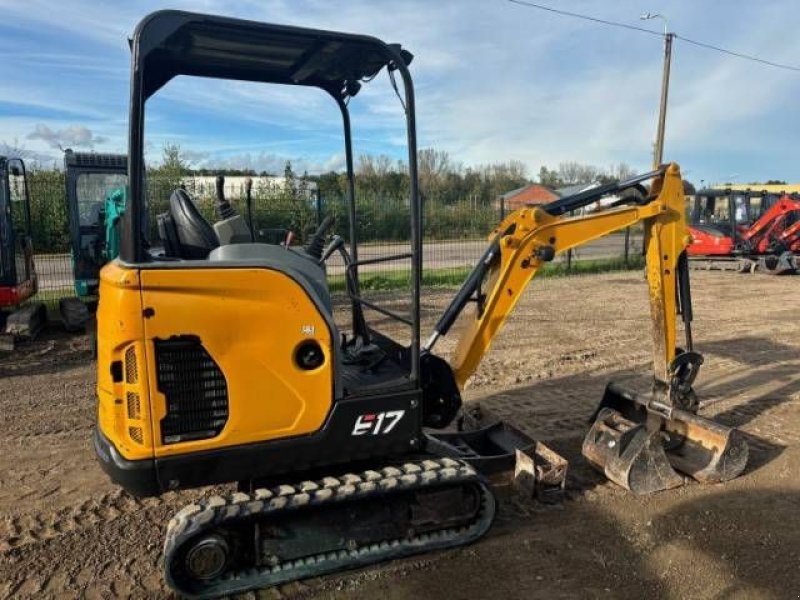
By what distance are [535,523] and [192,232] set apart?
2.54 metres

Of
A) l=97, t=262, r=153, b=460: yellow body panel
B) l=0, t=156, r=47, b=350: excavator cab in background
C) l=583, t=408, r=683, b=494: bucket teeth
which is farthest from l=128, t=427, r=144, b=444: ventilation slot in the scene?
l=0, t=156, r=47, b=350: excavator cab in background

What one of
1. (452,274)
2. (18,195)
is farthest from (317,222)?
(452,274)

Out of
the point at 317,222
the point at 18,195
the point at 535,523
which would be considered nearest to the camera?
the point at 535,523

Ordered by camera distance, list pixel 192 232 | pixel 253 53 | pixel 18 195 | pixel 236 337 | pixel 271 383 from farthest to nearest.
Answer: pixel 18 195, pixel 253 53, pixel 192 232, pixel 271 383, pixel 236 337

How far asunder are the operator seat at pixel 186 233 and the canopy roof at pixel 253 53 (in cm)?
63

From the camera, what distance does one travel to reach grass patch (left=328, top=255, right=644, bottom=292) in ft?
45.2

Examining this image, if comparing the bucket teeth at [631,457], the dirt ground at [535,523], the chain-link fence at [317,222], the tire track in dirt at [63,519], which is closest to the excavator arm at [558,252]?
the bucket teeth at [631,457]

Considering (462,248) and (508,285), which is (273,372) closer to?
(508,285)

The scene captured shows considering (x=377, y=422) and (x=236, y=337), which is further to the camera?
(x=377, y=422)

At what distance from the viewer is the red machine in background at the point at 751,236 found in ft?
57.8

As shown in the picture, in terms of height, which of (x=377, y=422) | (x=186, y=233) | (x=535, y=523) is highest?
(x=186, y=233)

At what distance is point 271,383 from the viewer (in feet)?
10.2

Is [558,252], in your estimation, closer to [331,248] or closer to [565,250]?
[565,250]

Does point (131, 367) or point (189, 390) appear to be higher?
point (131, 367)
